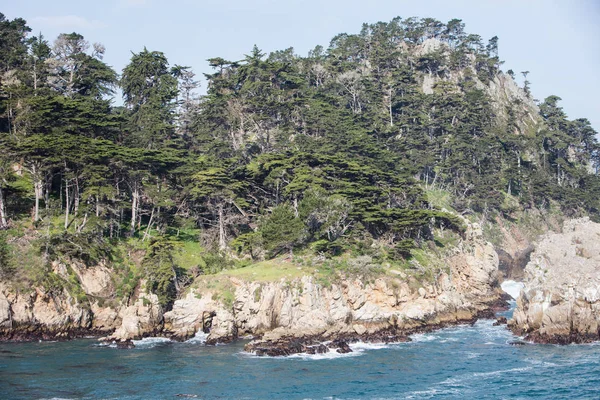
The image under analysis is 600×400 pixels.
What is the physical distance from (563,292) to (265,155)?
127 ft

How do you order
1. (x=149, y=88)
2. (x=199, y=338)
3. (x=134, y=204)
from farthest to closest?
(x=149, y=88) → (x=134, y=204) → (x=199, y=338)

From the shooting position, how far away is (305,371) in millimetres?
43375

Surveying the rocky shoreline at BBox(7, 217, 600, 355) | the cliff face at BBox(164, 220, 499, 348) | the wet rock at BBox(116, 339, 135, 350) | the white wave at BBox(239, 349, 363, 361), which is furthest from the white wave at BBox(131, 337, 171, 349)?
the white wave at BBox(239, 349, 363, 361)

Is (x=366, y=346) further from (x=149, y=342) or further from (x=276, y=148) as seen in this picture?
(x=276, y=148)

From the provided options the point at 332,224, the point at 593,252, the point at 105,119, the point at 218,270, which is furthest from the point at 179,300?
the point at 593,252

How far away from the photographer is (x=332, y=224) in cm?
6525

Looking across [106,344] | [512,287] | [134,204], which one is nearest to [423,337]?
[106,344]

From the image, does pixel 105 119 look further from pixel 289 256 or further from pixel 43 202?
pixel 289 256

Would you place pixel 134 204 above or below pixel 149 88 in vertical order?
below

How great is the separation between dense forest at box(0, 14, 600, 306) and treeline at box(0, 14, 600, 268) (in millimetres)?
308

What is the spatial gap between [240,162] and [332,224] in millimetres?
25264

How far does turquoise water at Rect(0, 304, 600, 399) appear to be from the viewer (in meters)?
38.0

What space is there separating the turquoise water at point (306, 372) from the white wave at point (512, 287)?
3140 cm

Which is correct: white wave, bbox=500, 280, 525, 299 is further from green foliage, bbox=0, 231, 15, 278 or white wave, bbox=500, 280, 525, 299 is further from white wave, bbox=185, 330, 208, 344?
green foliage, bbox=0, 231, 15, 278
